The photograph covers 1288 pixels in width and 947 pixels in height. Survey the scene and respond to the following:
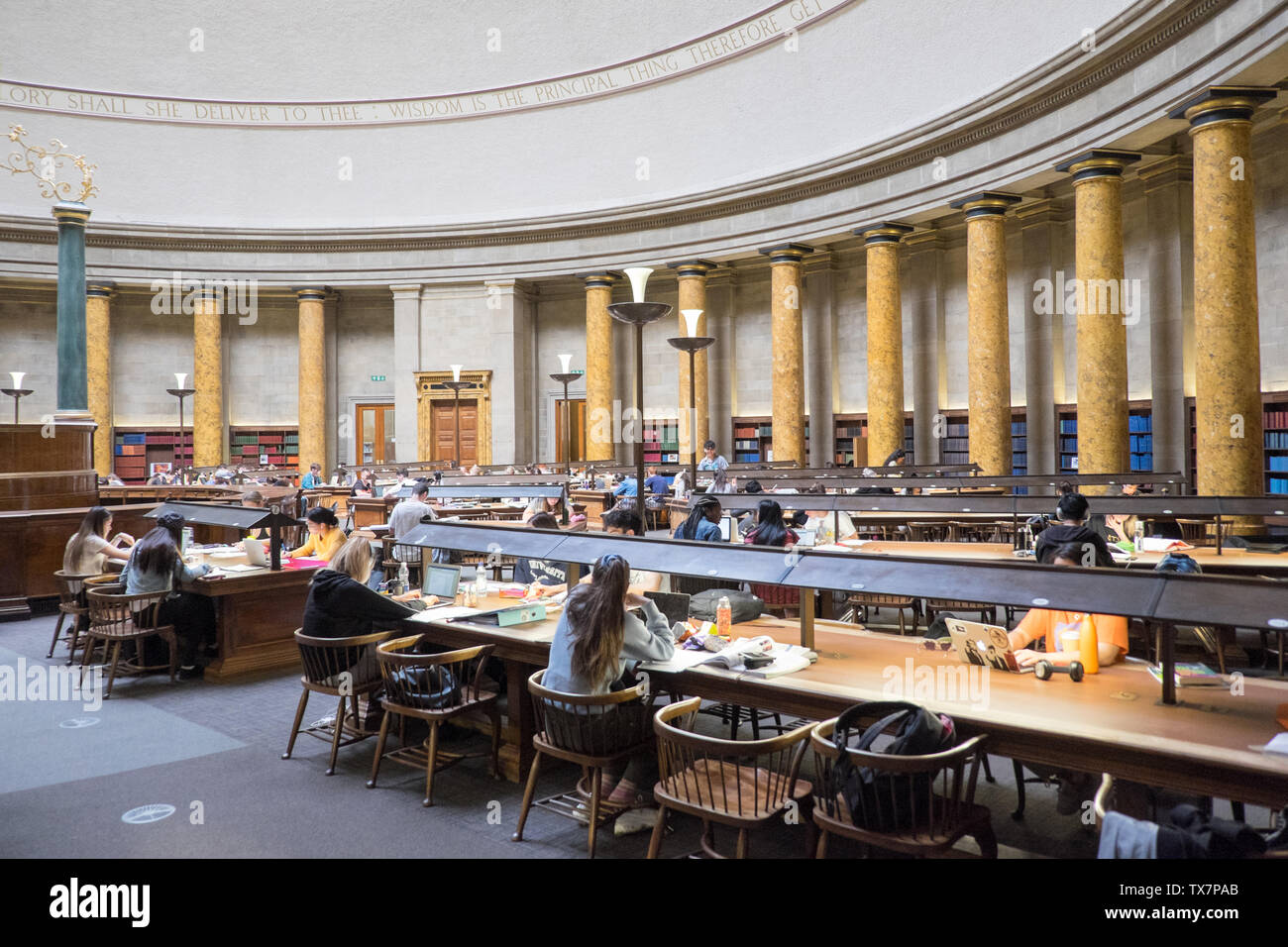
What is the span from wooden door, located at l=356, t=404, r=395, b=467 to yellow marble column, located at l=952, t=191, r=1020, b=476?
47.6 ft

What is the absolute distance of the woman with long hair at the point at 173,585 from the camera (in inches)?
266

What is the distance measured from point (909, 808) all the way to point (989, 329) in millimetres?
11963

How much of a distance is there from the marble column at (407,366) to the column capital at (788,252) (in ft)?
29.0

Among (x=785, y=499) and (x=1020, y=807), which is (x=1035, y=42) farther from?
(x=1020, y=807)

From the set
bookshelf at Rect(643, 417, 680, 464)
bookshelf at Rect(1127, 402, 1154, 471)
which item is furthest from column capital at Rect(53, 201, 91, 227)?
bookshelf at Rect(1127, 402, 1154, 471)

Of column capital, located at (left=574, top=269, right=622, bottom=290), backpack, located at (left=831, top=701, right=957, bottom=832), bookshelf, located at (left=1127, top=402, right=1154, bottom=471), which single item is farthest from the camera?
column capital, located at (left=574, top=269, right=622, bottom=290)

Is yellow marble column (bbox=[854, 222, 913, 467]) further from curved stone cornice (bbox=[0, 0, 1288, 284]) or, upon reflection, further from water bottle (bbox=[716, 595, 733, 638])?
water bottle (bbox=[716, 595, 733, 638])

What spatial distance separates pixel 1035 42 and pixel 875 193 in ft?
10.6

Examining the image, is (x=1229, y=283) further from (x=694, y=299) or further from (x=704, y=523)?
(x=694, y=299)

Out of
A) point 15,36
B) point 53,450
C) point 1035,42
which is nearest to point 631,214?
point 1035,42

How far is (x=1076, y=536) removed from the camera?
522 centimetres

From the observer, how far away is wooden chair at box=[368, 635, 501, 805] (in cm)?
445

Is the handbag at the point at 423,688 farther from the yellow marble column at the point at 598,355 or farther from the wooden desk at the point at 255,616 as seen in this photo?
the yellow marble column at the point at 598,355

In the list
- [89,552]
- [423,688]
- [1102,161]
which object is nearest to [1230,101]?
[1102,161]
